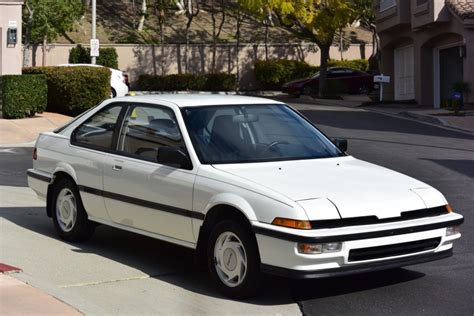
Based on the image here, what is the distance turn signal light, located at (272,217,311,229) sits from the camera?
5.86m

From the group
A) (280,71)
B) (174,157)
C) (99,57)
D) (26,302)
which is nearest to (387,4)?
(280,71)

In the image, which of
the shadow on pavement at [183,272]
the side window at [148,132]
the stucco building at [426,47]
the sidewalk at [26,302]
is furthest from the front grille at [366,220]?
the stucco building at [426,47]

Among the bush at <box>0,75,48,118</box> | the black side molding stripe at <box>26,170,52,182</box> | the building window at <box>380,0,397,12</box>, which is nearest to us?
the black side molding stripe at <box>26,170,52,182</box>

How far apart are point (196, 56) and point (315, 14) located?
11.8 metres

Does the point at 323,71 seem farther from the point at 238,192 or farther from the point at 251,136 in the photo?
the point at 238,192

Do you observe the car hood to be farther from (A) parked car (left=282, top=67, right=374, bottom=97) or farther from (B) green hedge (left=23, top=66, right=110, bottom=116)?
(A) parked car (left=282, top=67, right=374, bottom=97)

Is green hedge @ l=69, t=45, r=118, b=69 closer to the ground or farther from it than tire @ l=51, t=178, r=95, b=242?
farther from it

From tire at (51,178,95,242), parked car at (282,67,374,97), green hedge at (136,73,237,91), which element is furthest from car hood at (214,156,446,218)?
green hedge at (136,73,237,91)

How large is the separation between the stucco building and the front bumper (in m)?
23.0

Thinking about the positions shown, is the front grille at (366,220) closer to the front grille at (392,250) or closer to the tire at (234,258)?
the front grille at (392,250)

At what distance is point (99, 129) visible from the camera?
823 centimetres

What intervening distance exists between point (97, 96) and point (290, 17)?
613 inches

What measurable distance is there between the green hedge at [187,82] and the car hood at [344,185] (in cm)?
3611

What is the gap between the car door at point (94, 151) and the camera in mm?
7871
